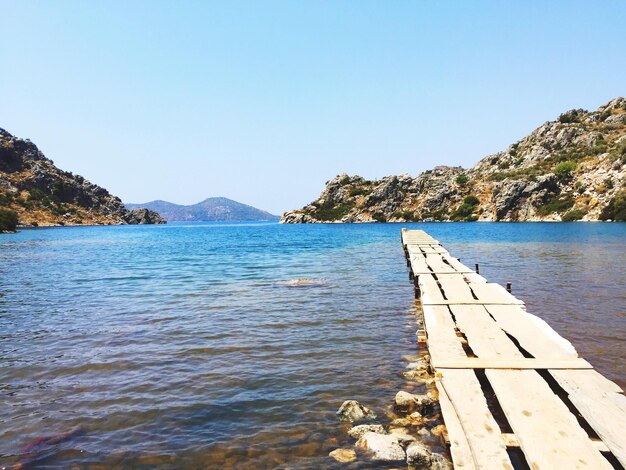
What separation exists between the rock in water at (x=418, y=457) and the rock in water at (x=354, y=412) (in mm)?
1458

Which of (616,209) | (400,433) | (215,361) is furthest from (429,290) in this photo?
(616,209)

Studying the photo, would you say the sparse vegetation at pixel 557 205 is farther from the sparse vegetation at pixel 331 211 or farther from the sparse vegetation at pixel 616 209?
the sparse vegetation at pixel 331 211

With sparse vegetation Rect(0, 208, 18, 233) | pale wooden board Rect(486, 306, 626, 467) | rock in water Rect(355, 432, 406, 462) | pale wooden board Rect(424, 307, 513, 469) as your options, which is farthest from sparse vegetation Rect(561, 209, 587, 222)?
sparse vegetation Rect(0, 208, 18, 233)

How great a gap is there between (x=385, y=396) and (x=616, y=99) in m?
211

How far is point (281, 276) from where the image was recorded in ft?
86.7

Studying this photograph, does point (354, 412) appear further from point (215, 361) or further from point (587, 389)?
point (215, 361)

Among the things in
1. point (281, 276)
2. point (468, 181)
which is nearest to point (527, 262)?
point (281, 276)

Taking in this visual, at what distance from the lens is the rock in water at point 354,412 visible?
7.05 m

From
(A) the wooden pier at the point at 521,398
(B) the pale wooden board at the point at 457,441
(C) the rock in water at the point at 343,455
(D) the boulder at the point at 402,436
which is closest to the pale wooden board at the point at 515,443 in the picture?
(A) the wooden pier at the point at 521,398

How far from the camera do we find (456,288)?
1472 centimetres

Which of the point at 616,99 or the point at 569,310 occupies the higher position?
the point at 616,99

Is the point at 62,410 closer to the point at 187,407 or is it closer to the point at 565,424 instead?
the point at 187,407

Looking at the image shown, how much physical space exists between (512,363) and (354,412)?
2.85 m

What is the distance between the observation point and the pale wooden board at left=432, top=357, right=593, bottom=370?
22.0 feet
